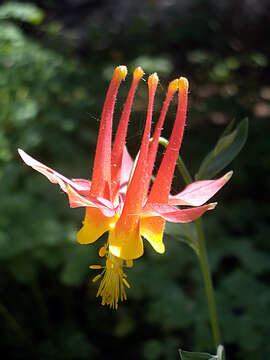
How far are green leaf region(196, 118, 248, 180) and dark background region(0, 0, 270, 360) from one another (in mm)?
358

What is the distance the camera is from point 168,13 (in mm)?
6004

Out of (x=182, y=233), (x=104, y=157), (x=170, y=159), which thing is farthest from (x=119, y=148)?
(x=182, y=233)

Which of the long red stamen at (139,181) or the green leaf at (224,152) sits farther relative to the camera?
the green leaf at (224,152)

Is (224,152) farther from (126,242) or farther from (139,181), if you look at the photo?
(126,242)

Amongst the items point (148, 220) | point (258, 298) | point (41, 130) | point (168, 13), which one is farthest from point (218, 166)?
point (168, 13)

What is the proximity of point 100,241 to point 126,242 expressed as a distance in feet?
6.27

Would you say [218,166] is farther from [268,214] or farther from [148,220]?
[268,214]

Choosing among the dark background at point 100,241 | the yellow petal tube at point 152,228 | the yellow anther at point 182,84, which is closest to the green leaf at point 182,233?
the yellow petal tube at point 152,228

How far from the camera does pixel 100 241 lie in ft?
10.5

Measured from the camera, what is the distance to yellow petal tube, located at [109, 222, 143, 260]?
1314mm

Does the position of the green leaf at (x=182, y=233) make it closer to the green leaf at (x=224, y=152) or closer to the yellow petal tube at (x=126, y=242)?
the green leaf at (x=224, y=152)

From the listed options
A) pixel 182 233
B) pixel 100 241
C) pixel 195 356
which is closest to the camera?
pixel 195 356

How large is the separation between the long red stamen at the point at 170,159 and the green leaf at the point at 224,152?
13.7 inches

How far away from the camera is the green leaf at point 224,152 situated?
1.72 meters
